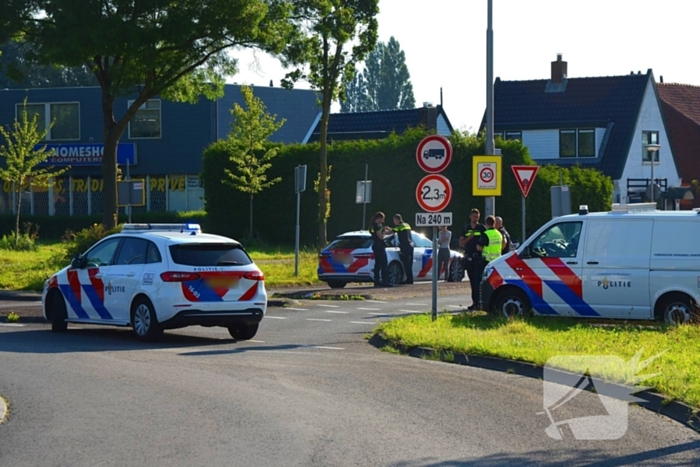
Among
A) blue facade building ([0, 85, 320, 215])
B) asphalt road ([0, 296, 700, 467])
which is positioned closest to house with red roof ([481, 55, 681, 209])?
blue facade building ([0, 85, 320, 215])

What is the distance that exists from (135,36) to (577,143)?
120 ft

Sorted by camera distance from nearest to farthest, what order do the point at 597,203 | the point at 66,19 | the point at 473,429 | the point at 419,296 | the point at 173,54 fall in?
the point at 473,429
the point at 419,296
the point at 66,19
the point at 173,54
the point at 597,203

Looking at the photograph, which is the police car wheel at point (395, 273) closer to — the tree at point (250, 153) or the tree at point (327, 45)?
the tree at point (327, 45)

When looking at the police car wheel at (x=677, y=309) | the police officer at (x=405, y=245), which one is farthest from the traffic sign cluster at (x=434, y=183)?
the police officer at (x=405, y=245)

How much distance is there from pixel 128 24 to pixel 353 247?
25.0 feet

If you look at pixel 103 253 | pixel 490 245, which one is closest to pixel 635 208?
pixel 490 245

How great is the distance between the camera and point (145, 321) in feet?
52.5

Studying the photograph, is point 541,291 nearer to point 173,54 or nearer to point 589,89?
point 173,54

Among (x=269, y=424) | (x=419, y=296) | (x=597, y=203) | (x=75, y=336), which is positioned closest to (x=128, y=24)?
(x=419, y=296)

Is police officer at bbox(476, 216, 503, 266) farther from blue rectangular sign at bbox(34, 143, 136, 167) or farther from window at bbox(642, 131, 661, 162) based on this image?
window at bbox(642, 131, 661, 162)

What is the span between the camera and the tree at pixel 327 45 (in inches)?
1281

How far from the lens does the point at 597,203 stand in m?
46.8

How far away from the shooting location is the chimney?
6297 cm

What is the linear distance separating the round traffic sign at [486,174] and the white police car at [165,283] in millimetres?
9217
